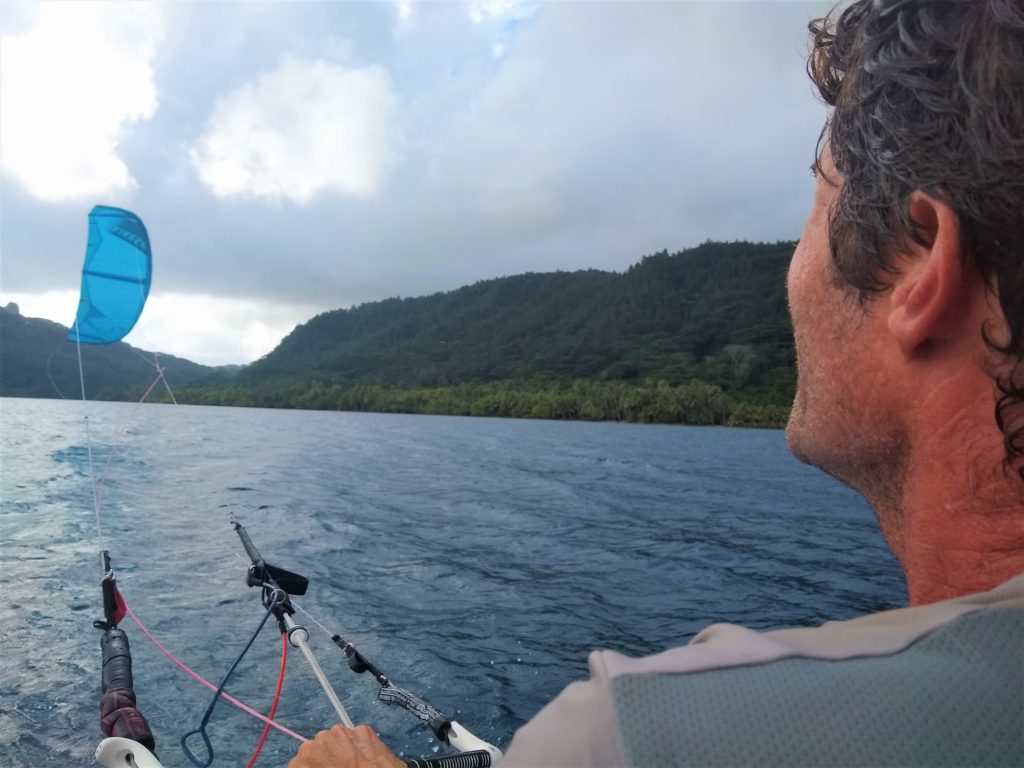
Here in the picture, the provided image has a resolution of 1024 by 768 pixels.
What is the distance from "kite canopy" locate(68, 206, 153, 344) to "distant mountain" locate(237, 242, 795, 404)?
253ft

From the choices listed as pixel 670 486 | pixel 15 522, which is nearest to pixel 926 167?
pixel 15 522

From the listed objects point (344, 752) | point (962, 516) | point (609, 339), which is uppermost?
point (609, 339)

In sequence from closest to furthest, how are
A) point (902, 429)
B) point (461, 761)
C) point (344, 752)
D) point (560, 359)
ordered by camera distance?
point (902, 429) → point (344, 752) → point (461, 761) → point (560, 359)

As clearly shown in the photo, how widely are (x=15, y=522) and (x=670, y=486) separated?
670 inches

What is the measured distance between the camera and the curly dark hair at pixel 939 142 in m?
1.04

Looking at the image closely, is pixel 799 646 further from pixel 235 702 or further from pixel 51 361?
pixel 51 361

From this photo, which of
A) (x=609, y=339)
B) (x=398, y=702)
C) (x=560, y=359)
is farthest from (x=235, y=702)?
(x=609, y=339)

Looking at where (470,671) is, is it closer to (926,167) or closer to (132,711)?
(132,711)

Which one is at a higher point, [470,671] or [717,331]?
[717,331]

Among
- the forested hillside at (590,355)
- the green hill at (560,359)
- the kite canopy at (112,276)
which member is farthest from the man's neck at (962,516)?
the forested hillside at (590,355)

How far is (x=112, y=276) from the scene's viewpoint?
27.0 ft

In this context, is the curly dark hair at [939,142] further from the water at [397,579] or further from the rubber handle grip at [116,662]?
the water at [397,579]

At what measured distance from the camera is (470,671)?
23.7ft

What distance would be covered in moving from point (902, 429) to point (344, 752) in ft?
5.45
